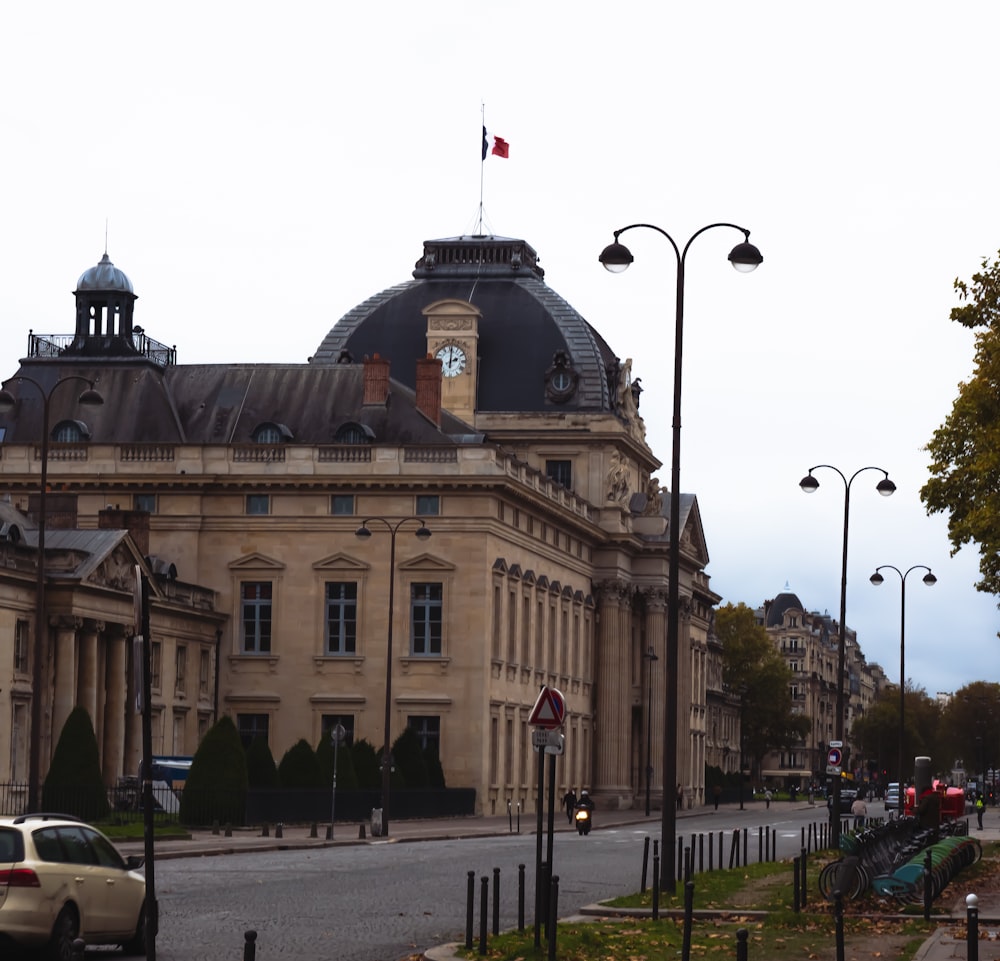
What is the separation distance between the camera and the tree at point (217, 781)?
6116 centimetres

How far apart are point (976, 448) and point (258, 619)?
4340 cm

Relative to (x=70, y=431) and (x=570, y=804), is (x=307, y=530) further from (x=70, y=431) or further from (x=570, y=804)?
(x=570, y=804)

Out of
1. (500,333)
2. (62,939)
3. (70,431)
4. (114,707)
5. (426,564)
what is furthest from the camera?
(500,333)

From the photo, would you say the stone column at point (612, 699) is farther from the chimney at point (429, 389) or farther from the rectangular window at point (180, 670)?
the rectangular window at point (180, 670)

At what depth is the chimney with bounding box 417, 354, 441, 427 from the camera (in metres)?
88.6

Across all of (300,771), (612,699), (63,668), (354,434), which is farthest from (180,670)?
(612,699)

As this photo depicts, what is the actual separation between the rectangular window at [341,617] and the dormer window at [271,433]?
6155mm

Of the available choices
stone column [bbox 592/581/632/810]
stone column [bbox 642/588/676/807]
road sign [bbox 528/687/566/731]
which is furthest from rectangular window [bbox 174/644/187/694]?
road sign [bbox 528/687/566/731]

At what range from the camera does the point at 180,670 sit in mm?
81188

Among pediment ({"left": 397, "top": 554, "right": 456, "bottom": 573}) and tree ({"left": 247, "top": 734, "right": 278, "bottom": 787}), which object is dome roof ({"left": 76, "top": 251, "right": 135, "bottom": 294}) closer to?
pediment ({"left": 397, "top": 554, "right": 456, "bottom": 573})

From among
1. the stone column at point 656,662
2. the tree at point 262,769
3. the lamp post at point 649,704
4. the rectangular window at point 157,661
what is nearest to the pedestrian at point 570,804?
the lamp post at point 649,704

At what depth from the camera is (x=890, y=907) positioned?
29969 mm

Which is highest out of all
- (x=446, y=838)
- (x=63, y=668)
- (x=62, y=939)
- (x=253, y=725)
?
(x=63, y=668)

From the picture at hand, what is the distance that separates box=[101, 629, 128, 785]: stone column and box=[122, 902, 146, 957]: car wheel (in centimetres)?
4704
